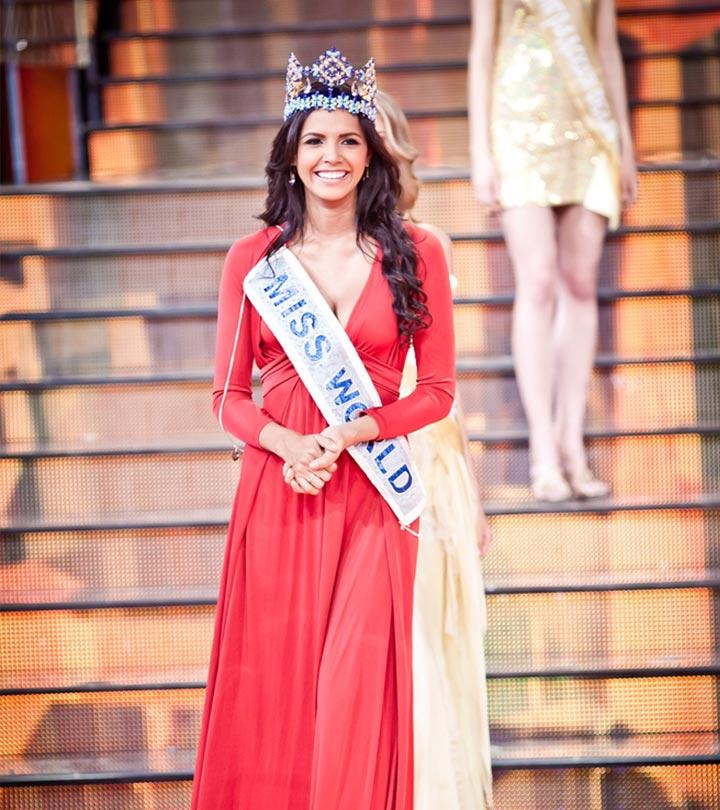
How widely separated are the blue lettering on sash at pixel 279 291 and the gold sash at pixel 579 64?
1931 mm

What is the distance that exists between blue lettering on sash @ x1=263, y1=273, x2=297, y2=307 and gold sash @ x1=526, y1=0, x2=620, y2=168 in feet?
6.33

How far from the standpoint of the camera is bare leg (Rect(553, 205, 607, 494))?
13.7 feet

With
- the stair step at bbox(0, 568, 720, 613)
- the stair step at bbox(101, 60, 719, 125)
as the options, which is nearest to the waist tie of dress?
the stair step at bbox(0, 568, 720, 613)

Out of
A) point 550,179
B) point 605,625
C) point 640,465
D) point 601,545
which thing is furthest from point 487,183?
point 605,625

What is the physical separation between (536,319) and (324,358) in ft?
5.64

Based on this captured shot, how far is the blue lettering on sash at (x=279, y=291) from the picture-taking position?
8.39 feet

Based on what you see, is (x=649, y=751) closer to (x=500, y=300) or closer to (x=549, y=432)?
(x=549, y=432)

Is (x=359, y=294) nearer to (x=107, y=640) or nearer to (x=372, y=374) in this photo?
(x=372, y=374)

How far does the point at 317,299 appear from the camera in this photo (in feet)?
8.39

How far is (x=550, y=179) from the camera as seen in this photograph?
13.6 feet

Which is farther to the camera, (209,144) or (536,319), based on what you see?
(209,144)

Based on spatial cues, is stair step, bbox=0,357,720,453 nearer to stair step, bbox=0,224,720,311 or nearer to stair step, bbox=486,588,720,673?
stair step, bbox=0,224,720,311

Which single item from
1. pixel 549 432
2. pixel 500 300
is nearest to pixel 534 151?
pixel 500 300

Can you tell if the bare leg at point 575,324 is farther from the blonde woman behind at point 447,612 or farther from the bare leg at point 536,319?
the blonde woman behind at point 447,612
